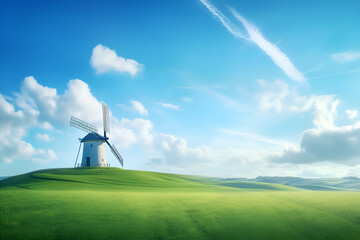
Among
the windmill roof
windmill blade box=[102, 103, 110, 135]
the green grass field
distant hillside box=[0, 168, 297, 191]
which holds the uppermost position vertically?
windmill blade box=[102, 103, 110, 135]

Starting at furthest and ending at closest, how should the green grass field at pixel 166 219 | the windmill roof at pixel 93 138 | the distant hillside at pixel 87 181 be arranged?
the windmill roof at pixel 93 138 < the distant hillside at pixel 87 181 < the green grass field at pixel 166 219

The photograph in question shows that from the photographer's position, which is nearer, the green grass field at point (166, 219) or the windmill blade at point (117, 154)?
the green grass field at point (166, 219)

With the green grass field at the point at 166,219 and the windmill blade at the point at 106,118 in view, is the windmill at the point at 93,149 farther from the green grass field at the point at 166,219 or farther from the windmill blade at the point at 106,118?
the green grass field at the point at 166,219

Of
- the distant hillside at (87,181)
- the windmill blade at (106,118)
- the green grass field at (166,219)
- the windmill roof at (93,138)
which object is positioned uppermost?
the windmill blade at (106,118)

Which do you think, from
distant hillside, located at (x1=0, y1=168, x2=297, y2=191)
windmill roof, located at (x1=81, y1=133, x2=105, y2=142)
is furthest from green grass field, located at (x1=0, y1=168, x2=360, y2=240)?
windmill roof, located at (x1=81, y1=133, x2=105, y2=142)

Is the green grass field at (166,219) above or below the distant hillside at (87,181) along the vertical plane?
below

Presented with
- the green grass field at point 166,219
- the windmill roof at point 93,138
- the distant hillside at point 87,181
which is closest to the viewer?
the green grass field at point 166,219

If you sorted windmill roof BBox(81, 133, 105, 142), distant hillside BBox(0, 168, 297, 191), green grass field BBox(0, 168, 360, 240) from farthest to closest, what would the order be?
windmill roof BBox(81, 133, 105, 142), distant hillside BBox(0, 168, 297, 191), green grass field BBox(0, 168, 360, 240)

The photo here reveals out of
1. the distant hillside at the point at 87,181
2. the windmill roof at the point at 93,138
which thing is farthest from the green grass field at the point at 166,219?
the windmill roof at the point at 93,138

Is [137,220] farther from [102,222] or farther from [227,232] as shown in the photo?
[227,232]

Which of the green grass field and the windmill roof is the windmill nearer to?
the windmill roof

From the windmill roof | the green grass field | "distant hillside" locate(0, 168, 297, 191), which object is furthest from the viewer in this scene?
the windmill roof

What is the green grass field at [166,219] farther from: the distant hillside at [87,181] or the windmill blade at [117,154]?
the windmill blade at [117,154]

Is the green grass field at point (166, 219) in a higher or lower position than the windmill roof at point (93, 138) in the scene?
lower
